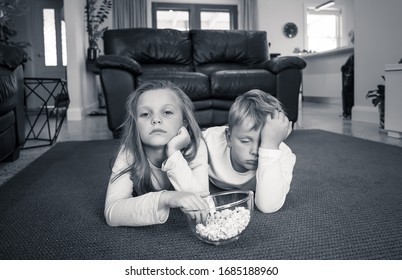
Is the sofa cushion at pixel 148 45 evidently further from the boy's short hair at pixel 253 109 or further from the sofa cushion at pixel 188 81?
the boy's short hair at pixel 253 109

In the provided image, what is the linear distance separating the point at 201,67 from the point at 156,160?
2333 mm

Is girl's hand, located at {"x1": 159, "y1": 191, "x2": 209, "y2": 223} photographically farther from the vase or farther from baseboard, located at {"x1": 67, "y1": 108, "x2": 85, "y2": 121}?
the vase

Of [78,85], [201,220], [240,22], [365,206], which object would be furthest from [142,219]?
[240,22]

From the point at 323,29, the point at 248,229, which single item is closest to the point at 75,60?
the point at 248,229

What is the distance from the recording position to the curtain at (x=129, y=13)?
21.5 feet

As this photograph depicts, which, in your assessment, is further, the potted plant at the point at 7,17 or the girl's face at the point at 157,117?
the potted plant at the point at 7,17

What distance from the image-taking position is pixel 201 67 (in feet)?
10.4

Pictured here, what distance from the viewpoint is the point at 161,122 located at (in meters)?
0.83

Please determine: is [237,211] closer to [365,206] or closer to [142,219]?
[142,219]

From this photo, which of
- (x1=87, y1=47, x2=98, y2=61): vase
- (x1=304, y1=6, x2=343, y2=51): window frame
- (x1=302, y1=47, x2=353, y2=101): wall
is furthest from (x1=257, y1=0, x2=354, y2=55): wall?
(x1=87, y1=47, x2=98, y2=61): vase

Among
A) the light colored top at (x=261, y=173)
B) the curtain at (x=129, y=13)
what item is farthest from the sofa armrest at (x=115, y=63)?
the curtain at (x=129, y=13)

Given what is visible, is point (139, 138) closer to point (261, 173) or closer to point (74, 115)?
point (261, 173)

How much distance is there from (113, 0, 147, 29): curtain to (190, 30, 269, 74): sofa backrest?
377 centimetres

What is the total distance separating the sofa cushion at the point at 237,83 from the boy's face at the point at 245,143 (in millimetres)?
1532
